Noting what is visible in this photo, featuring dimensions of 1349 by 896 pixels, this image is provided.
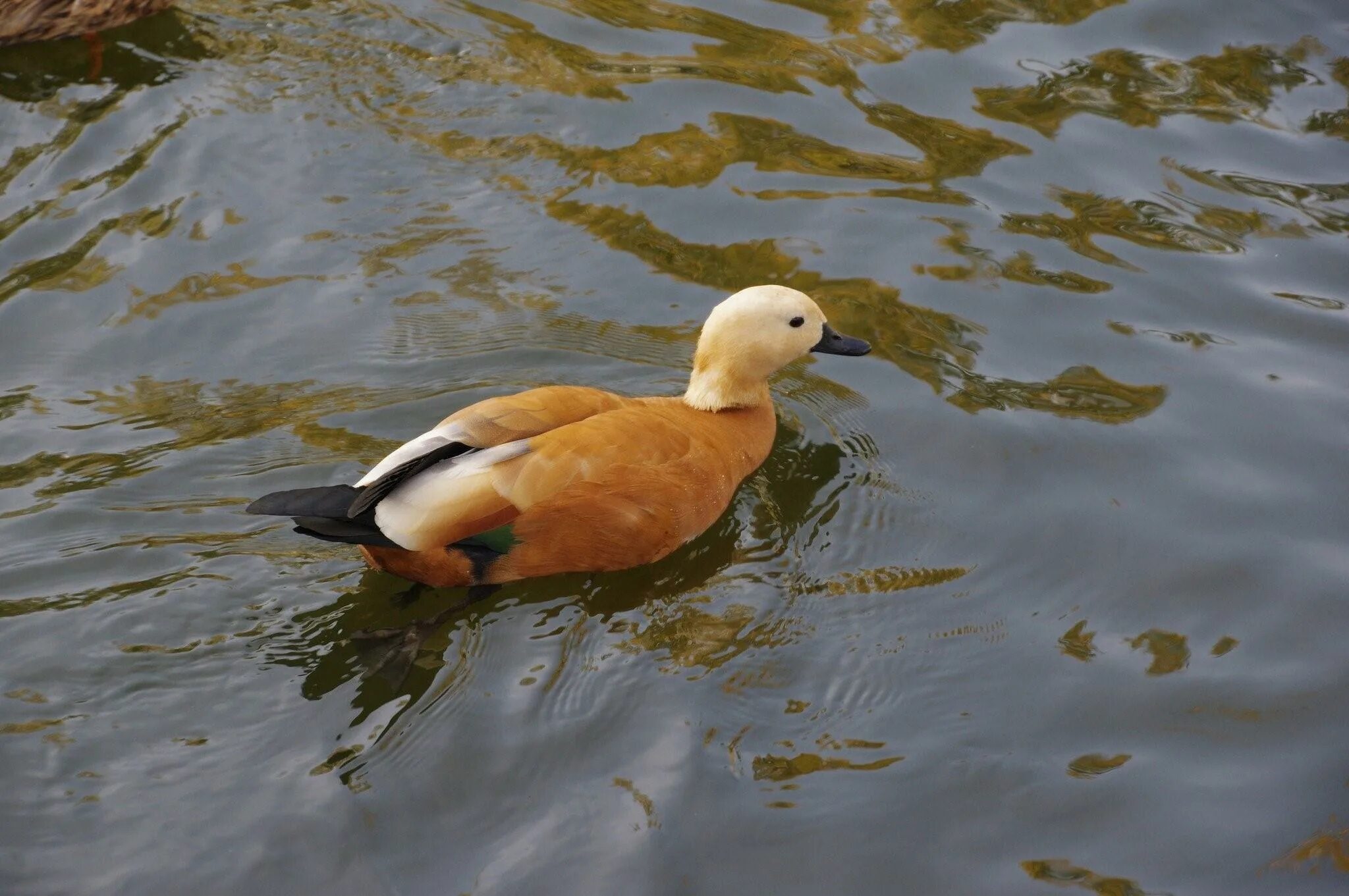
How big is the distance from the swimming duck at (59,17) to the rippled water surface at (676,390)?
0.11 m

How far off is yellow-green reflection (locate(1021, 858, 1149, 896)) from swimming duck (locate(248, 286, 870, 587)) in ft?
6.09

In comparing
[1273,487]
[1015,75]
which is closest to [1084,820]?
[1273,487]

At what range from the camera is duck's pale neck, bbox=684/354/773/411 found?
576cm

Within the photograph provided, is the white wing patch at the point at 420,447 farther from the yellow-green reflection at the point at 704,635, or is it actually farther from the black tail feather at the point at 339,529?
the yellow-green reflection at the point at 704,635

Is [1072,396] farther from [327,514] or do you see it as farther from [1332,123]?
[327,514]

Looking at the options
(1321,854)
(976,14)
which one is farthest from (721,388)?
(976,14)

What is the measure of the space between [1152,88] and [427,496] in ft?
18.1

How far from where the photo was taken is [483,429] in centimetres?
508

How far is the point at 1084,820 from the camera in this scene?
430cm

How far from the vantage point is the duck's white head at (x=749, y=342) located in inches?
224

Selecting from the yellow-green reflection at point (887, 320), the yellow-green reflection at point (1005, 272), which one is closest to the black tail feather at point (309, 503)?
the yellow-green reflection at point (887, 320)

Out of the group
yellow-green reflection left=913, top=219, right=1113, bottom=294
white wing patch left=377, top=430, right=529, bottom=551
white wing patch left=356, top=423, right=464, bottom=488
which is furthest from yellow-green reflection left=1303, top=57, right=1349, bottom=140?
white wing patch left=356, top=423, right=464, bottom=488

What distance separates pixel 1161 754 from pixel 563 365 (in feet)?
10.3

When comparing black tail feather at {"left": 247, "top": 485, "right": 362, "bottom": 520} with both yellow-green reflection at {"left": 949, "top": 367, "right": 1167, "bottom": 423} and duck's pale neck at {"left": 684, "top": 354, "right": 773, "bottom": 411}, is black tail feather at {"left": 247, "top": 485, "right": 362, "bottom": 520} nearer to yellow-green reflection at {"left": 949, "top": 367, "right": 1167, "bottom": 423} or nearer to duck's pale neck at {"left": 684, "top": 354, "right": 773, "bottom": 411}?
duck's pale neck at {"left": 684, "top": 354, "right": 773, "bottom": 411}
